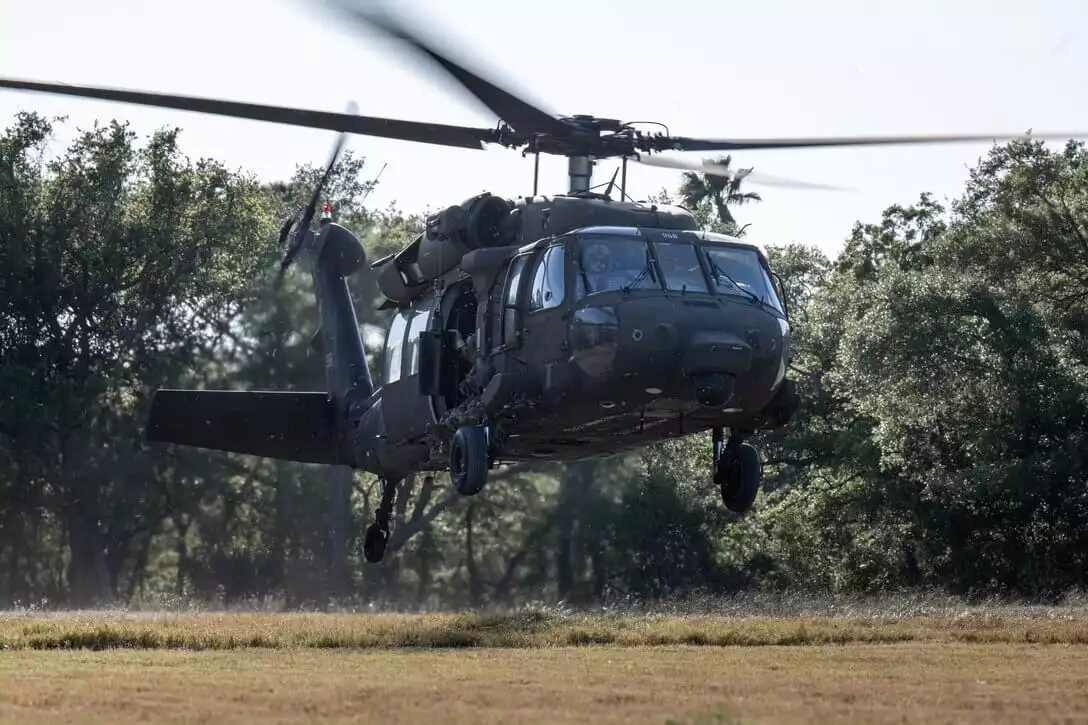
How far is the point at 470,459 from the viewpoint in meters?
17.2

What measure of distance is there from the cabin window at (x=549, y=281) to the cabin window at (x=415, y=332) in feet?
9.22

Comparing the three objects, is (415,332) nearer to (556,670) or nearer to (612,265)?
(612,265)

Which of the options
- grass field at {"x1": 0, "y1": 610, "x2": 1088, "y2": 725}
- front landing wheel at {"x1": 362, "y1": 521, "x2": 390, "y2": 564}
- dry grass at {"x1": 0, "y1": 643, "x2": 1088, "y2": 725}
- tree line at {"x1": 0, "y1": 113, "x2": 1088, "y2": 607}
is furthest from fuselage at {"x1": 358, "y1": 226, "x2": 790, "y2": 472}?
tree line at {"x1": 0, "y1": 113, "x2": 1088, "y2": 607}

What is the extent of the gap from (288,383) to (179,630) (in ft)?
99.6

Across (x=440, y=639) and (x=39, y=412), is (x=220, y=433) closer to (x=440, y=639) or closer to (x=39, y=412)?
(x=440, y=639)

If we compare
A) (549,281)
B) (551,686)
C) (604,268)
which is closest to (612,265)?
(604,268)

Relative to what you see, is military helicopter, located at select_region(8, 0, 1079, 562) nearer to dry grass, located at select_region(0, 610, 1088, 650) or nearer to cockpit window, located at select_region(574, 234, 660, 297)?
cockpit window, located at select_region(574, 234, 660, 297)

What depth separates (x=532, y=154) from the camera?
1802cm

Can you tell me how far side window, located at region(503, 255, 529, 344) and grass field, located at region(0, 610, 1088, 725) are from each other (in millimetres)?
3352

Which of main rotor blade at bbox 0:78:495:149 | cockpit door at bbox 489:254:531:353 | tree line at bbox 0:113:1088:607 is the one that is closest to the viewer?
main rotor blade at bbox 0:78:495:149

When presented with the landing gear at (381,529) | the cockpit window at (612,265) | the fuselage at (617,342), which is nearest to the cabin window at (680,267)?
the fuselage at (617,342)

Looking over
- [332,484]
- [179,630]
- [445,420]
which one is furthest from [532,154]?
[332,484]

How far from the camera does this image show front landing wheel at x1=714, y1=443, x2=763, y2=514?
1838 centimetres

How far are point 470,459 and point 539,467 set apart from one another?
36.9 m
